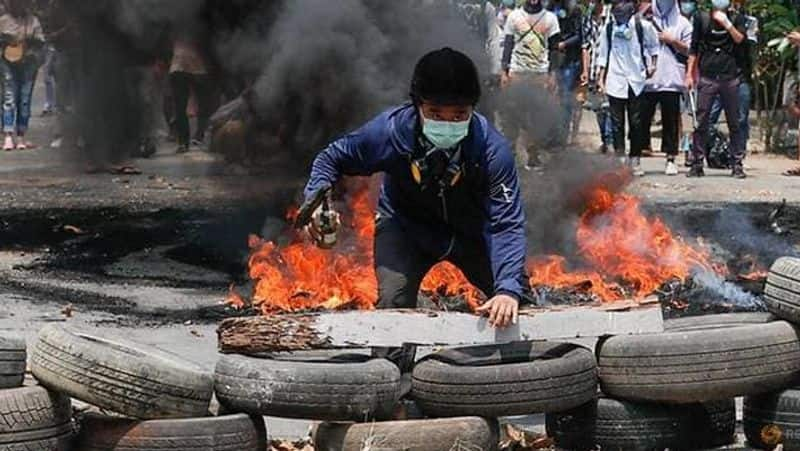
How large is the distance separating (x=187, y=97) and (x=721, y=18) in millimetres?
6050

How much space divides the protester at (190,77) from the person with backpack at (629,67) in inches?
184

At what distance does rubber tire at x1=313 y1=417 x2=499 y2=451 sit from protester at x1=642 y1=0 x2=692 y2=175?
11.5 m

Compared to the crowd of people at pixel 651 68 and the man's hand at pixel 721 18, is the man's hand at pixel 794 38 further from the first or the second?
the man's hand at pixel 721 18

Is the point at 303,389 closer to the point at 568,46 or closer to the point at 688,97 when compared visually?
the point at 688,97

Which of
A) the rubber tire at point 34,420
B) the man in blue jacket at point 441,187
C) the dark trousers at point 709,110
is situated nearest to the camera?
the rubber tire at point 34,420

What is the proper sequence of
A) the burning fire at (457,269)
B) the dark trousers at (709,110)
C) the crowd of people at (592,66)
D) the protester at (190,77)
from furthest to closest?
1. the dark trousers at (709,110)
2. the crowd of people at (592,66)
3. the protester at (190,77)
4. the burning fire at (457,269)

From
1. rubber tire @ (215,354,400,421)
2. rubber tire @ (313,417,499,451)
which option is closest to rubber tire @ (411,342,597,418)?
rubber tire @ (313,417,499,451)

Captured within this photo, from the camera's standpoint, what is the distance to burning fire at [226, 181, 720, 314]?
9.05 meters

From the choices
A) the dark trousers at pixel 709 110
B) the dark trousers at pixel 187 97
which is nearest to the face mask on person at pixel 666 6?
the dark trousers at pixel 709 110

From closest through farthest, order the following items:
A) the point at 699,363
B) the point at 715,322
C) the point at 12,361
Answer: the point at 12,361, the point at 699,363, the point at 715,322

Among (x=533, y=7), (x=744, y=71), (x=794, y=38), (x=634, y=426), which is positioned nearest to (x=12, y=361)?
(x=634, y=426)

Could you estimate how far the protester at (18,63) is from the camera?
57.5 ft

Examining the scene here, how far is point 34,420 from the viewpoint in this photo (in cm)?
509

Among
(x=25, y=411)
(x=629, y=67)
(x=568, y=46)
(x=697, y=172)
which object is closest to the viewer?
(x=25, y=411)
